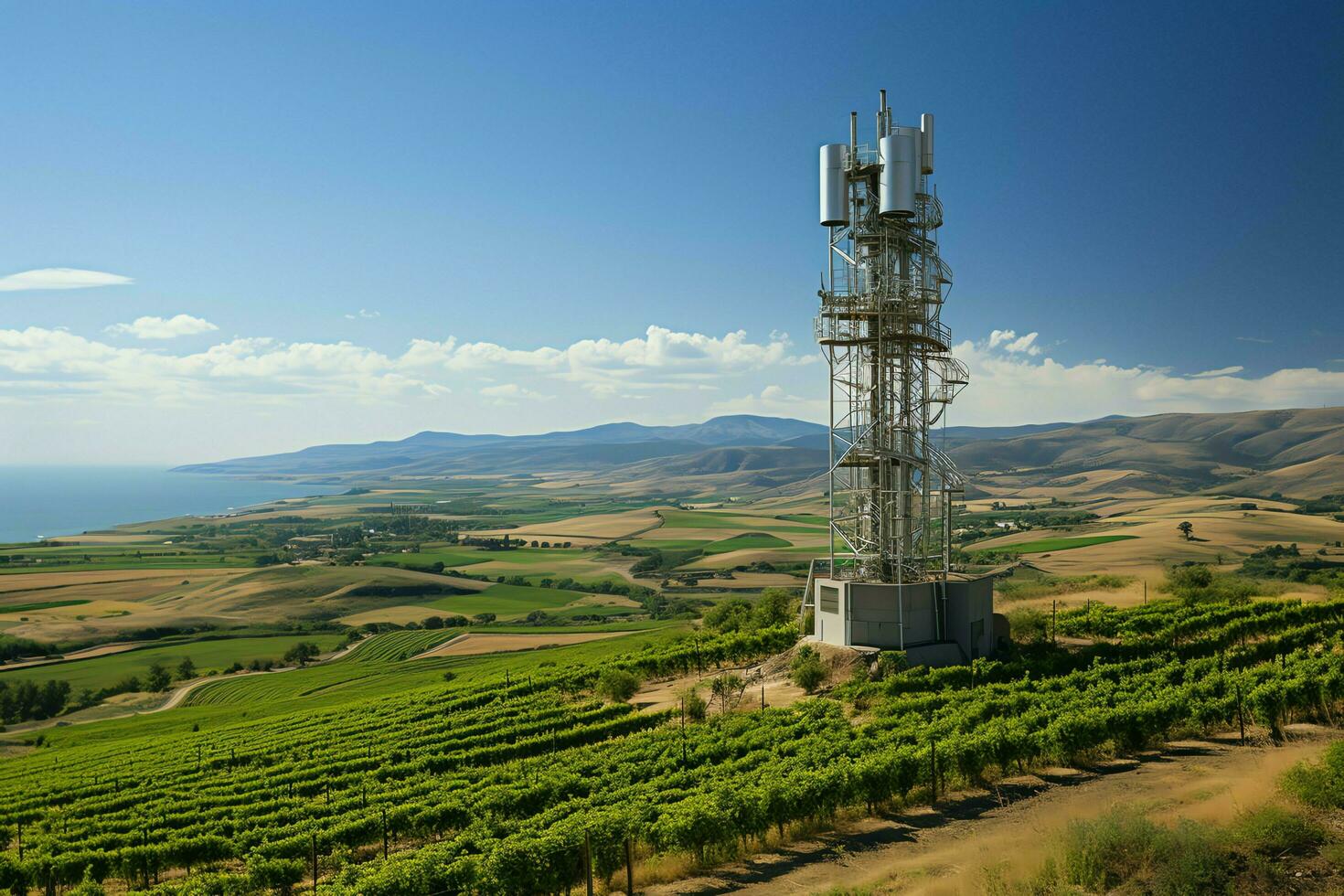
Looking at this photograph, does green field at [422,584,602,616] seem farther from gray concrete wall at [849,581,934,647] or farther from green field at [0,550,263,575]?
gray concrete wall at [849,581,934,647]

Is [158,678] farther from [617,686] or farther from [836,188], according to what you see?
[836,188]

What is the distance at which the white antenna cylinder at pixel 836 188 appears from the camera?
38.0m

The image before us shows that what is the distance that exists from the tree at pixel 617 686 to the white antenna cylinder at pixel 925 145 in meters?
28.5

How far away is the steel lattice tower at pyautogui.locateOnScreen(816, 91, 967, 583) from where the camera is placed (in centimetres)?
3722

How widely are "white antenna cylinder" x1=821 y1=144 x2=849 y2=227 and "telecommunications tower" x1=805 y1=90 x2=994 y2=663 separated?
4 cm

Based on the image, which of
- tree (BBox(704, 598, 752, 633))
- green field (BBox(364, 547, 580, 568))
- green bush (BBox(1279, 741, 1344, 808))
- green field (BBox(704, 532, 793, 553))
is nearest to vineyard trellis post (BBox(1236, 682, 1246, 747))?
green bush (BBox(1279, 741, 1344, 808))

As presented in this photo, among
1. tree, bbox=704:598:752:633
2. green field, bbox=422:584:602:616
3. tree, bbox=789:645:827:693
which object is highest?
tree, bbox=789:645:827:693

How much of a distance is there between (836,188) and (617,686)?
85.5 ft

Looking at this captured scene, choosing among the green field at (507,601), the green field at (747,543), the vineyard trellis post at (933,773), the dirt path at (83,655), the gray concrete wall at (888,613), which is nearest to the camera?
the vineyard trellis post at (933,773)

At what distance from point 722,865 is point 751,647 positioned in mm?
24108

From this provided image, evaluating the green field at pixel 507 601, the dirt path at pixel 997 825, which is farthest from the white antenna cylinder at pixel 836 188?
the green field at pixel 507 601

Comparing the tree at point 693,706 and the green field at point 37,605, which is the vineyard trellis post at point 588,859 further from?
the green field at point 37,605

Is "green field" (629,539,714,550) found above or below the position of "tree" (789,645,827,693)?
below

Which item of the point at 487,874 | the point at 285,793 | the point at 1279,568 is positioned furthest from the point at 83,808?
the point at 1279,568
